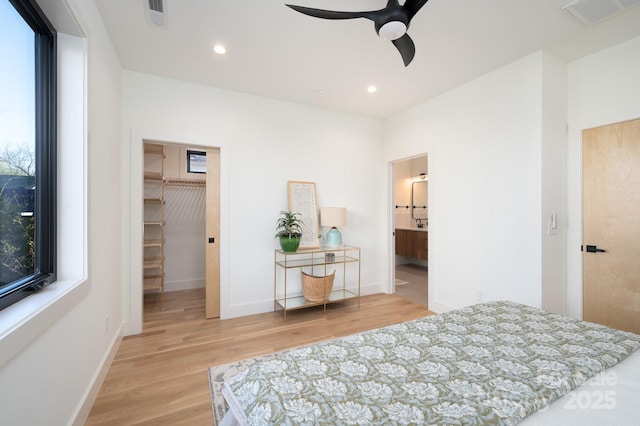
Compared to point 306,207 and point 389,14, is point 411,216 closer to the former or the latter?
point 306,207

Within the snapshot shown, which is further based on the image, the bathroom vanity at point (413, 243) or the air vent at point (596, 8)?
the bathroom vanity at point (413, 243)

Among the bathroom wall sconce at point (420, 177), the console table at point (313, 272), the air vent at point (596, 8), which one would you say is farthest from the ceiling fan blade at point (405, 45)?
the bathroom wall sconce at point (420, 177)

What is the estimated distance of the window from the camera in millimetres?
1217

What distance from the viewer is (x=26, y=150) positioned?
1.37 meters

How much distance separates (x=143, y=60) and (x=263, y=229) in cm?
217

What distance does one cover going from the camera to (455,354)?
4.14ft

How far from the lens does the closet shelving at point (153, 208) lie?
148 inches

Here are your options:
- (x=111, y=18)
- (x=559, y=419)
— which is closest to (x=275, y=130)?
(x=111, y=18)

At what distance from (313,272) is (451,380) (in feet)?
9.38

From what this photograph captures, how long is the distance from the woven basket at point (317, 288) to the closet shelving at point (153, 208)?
1.97m

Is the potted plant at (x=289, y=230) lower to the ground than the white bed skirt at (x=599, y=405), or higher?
higher

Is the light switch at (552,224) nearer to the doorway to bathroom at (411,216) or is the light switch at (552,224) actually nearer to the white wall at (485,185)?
the white wall at (485,185)

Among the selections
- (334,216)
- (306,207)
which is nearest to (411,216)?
(334,216)

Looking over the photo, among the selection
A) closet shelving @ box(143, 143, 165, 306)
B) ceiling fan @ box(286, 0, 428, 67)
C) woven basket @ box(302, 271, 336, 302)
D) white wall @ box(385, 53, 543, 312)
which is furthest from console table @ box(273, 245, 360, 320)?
ceiling fan @ box(286, 0, 428, 67)
